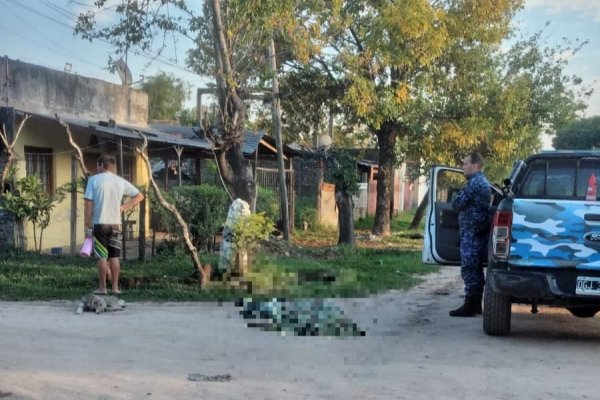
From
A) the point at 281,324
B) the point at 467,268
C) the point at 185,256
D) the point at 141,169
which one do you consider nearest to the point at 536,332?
the point at 467,268

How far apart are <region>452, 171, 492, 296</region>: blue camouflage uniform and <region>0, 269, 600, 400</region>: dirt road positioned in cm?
58

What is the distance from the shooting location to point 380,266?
11.9 metres

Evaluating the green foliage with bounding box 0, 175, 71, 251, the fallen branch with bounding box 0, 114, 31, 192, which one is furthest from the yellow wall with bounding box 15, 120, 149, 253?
the green foliage with bounding box 0, 175, 71, 251

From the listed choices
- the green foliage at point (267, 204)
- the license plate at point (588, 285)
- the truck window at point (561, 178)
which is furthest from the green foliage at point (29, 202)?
the license plate at point (588, 285)

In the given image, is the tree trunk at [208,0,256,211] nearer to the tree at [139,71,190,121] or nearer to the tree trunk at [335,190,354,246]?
the tree trunk at [335,190,354,246]

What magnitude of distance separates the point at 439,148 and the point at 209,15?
8795mm

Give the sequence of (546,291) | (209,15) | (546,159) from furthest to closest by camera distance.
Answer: (209,15) < (546,159) < (546,291)

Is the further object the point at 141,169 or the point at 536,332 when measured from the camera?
the point at 141,169

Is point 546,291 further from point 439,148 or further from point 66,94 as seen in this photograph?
point 439,148

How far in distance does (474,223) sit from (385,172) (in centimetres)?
1221

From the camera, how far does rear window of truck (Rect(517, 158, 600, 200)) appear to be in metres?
6.70

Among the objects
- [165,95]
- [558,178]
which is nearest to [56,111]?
[558,178]

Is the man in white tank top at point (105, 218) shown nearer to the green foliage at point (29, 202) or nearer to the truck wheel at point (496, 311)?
the green foliage at point (29, 202)

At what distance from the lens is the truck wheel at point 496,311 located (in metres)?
6.42
